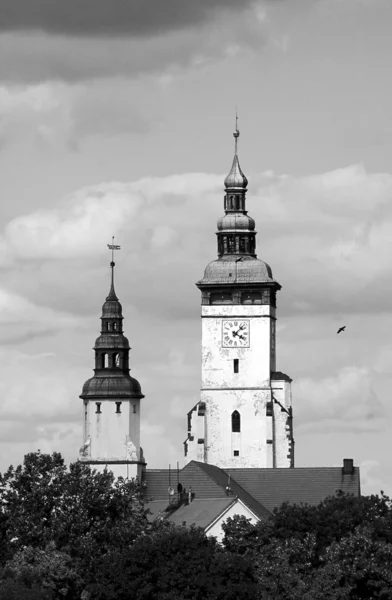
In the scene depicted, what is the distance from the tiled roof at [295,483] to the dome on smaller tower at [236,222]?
19677mm

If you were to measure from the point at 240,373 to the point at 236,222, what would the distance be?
10.1 meters

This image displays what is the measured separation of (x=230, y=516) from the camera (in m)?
136

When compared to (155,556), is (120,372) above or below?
above

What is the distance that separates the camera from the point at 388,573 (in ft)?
380

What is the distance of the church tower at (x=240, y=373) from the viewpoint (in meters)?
164

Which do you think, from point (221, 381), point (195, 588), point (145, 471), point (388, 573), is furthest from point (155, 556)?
point (221, 381)

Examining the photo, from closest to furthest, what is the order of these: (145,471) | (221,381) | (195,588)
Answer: (195,588) < (145,471) < (221,381)

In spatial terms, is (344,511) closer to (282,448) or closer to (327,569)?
(327,569)

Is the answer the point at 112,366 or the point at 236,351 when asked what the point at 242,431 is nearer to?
the point at 236,351

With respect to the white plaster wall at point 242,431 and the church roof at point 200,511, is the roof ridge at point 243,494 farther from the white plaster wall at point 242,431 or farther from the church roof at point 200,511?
the white plaster wall at point 242,431

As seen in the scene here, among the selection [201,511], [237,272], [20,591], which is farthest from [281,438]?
[20,591]

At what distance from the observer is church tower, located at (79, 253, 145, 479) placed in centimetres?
15512

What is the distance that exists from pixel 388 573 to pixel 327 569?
265 centimetres

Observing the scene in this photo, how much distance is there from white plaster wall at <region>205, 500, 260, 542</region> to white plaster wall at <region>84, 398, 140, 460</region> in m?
17.9
